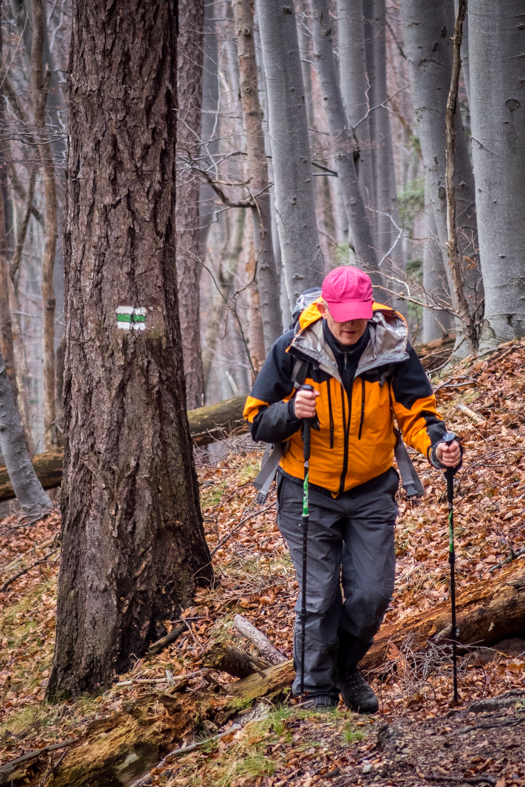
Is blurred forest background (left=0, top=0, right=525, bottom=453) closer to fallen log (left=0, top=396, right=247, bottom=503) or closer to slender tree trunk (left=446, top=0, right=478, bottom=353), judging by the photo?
slender tree trunk (left=446, top=0, right=478, bottom=353)

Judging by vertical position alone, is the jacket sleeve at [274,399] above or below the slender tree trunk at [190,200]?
A: below

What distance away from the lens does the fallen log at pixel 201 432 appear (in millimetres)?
10367

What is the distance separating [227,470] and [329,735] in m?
6.46

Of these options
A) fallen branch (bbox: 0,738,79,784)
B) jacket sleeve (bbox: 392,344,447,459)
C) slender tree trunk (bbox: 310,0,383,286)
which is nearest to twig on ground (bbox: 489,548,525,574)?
jacket sleeve (bbox: 392,344,447,459)

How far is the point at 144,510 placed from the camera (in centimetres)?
504

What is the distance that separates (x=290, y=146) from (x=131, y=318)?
4.75 m

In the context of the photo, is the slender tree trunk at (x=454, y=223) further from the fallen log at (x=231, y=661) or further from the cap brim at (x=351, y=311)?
the fallen log at (x=231, y=661)

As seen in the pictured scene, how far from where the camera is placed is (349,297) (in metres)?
3.31

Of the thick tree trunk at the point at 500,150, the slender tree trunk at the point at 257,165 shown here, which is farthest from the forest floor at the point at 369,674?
the slender tree trunk at the point at 257,165

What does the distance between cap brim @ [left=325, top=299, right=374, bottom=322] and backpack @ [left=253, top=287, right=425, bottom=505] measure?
297 mm

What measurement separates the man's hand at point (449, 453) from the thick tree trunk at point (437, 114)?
620 centimetres

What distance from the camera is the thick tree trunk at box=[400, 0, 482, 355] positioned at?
9.45m

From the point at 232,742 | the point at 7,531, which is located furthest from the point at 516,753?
the point at 7,531

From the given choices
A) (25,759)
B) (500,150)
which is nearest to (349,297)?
(25,759)
